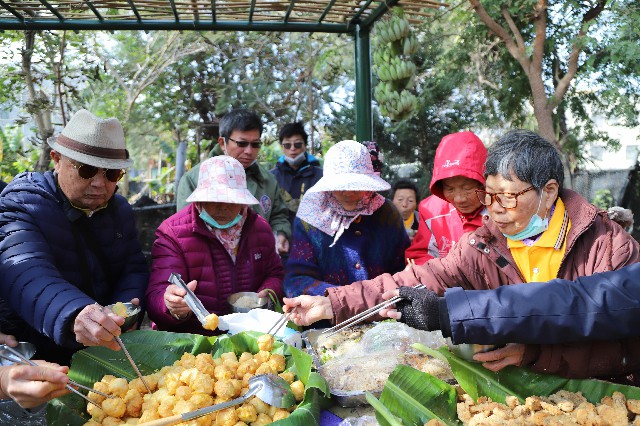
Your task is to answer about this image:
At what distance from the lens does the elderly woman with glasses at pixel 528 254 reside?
1.77 m

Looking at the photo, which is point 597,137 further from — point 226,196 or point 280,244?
point 226,196

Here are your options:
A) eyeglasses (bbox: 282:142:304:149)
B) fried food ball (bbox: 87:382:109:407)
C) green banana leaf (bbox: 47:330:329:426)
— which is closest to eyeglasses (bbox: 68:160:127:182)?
green banana leaf (bbox: 47:330:329:426)

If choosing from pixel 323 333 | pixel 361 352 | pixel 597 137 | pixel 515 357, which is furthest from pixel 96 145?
pixel 597 137

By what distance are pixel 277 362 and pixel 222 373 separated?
0.73ft

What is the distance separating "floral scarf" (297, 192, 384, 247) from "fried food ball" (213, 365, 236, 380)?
113 cm

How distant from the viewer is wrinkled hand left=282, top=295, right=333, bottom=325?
2.11 meters

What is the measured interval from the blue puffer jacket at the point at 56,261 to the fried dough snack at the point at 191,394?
287 millimetres

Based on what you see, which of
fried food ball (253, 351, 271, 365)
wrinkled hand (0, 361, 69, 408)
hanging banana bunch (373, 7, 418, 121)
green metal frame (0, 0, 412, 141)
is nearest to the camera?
wrinkled hand (0, 361, 69, 408)

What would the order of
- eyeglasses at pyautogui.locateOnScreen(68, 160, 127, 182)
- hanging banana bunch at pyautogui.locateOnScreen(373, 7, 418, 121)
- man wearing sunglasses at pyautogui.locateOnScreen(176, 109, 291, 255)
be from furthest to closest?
hanging banana bunch at pyautogui.locateOnScreen(373, 7, 418, 121) < man wearing sunglasses at pyautogui.locateOnScreen(176, 109, 291, 255) < eyeglasses at pyautogui.locateOnScreen(68, 160, 127, 182)

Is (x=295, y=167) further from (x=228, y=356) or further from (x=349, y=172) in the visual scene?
(x=228, y=356)

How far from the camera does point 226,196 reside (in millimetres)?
2812

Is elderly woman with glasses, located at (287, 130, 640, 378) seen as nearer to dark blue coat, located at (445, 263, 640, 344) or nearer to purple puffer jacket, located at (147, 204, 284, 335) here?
dark blue coat, located at (445, 263, 640, 344)

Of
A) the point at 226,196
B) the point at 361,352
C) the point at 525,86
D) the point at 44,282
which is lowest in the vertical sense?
the point at 361,352

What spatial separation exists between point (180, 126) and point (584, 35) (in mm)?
8981
